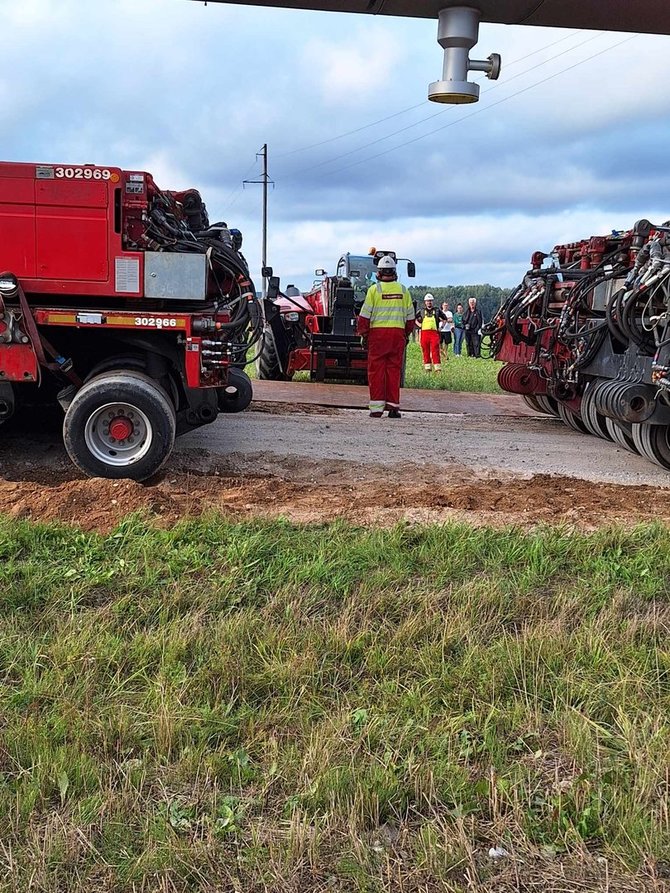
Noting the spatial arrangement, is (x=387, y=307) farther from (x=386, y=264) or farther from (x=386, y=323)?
(x=386, y=264)

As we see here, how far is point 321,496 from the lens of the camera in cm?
668

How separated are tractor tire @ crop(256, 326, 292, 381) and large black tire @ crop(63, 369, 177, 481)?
28.7 ft

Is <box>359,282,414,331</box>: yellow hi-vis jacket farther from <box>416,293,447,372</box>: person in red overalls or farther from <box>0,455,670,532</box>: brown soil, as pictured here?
<box>416,293,447,372</box>: person in red overalls

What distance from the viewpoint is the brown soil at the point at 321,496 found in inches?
233

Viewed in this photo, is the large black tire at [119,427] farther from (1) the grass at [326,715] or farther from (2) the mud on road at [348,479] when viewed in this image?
(1) the grass at [326,715]

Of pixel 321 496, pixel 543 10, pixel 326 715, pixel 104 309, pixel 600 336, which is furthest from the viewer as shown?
pixel 600 336

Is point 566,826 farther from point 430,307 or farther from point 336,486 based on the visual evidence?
point 430,307

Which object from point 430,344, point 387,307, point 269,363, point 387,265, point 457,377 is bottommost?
point 457,377

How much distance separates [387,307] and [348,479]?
3.71 m

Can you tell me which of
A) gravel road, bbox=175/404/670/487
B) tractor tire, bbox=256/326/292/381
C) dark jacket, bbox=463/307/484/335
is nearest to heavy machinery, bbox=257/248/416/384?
tractor tire, bbox=256/326/292/381

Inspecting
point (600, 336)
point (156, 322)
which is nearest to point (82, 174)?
point (156, 322)

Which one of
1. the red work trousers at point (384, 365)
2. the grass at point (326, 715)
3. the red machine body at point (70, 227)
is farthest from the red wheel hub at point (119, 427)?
the red work trousers at point (384, 365)

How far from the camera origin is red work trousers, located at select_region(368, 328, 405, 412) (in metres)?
10.6

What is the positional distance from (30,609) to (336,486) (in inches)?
130
